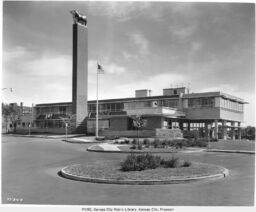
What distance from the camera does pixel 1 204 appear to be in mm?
9492

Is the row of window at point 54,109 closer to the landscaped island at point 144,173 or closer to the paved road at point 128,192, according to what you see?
the landscaped island at point 144,173

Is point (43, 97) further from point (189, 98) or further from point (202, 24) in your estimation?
point (189, 98)

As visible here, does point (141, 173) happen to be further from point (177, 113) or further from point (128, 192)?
point (177, 113)

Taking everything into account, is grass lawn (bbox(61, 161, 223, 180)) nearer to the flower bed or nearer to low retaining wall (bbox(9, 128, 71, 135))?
the flower bed

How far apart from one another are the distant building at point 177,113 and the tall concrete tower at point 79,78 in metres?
1.56

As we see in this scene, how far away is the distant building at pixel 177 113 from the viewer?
51812mm

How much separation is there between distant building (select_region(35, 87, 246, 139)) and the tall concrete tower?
1564 mm

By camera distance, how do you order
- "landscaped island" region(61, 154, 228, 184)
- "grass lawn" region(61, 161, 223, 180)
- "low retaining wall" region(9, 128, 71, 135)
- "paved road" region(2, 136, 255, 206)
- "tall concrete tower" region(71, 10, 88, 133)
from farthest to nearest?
"low retaining wall" region(9, 128, 71, 135) → "tall concrete tower" region(71, 10, 88, 133) → "grass lawn" region(61, 161, 223, 180) → "landscaped island" region(61, 154, 228, 184) → "paved road" region(2, 136, 255, 206)

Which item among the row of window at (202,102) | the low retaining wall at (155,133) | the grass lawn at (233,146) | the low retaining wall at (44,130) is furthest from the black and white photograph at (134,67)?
the low retaining wall at (44,130)

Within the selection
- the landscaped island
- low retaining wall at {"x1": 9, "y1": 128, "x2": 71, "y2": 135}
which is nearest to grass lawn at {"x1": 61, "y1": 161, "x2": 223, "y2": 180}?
the landscaped island

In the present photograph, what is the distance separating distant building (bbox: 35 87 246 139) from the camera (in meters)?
51.8

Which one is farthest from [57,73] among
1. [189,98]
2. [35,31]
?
[189,98]

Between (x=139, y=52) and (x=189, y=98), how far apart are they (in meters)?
43.2

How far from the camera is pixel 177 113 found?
54.8m
